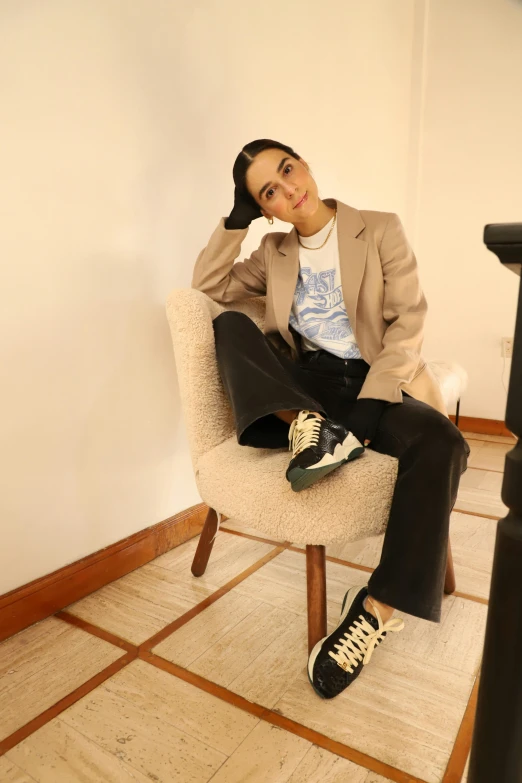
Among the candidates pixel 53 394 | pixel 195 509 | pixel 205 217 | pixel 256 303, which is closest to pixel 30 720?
pixel 53 394

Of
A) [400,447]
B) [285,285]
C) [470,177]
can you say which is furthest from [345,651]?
[470,177]

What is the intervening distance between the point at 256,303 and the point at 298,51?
1.03 meters

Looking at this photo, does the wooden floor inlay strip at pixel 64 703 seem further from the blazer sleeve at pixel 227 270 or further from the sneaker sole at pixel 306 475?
the blazer sleeve at pixel 227 270

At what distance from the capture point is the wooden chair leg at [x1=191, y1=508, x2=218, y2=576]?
131 cm

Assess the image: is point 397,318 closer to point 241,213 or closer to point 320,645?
point 241,213

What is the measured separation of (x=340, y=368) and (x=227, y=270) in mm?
373

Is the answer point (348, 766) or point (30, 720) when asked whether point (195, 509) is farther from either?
point (348, 766)

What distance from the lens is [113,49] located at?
122cm

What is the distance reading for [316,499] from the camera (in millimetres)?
946

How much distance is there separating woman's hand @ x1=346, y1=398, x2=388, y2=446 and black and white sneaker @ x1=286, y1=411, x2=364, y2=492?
3.8 inches

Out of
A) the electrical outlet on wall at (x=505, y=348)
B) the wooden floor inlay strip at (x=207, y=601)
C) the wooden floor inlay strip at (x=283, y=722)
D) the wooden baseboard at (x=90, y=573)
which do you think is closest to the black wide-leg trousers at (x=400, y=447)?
the wooden floor inlay strip at (x=283, y=722)

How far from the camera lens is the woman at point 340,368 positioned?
900mm

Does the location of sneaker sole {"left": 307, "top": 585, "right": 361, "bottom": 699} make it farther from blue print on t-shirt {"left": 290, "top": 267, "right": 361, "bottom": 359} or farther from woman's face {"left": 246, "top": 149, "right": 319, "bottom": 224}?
woman's face {"left": 246, "top": 149, "right": 319, "bottom": 224}

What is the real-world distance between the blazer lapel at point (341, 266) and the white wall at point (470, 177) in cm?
157
